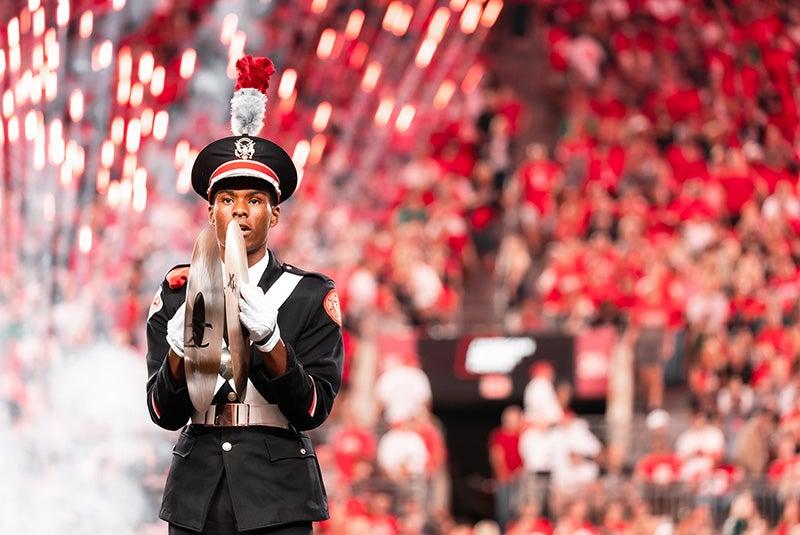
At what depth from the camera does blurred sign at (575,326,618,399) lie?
17859mm

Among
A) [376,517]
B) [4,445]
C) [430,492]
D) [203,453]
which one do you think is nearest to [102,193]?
[4,445]

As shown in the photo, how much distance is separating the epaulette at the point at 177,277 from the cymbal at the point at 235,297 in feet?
1.00

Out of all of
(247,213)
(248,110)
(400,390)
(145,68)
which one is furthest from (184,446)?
(400,390)

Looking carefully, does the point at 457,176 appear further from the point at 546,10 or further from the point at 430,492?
the point at 430,492

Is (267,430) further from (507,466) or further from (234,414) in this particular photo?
(507,466)

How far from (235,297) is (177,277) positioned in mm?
436

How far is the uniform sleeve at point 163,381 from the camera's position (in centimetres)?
477

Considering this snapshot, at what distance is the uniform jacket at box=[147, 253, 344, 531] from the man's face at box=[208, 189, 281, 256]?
0.13m

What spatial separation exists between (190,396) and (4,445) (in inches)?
260

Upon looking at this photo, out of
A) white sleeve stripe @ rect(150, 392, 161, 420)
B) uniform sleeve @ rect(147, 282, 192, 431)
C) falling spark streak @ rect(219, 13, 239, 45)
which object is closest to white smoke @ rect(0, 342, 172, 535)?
falling spark streak @ rect(219, 13, 239, 45)

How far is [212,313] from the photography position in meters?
4.62

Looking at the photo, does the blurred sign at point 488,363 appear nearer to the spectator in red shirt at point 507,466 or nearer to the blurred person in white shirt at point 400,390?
the blurred person in white shirt at point 400,390

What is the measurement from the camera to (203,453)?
4895 mm

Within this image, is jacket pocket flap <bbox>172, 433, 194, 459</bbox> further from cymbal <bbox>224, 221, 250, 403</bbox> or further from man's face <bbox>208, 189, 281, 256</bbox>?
man's face <bbox>208, 189, 281, 256</bbox>
